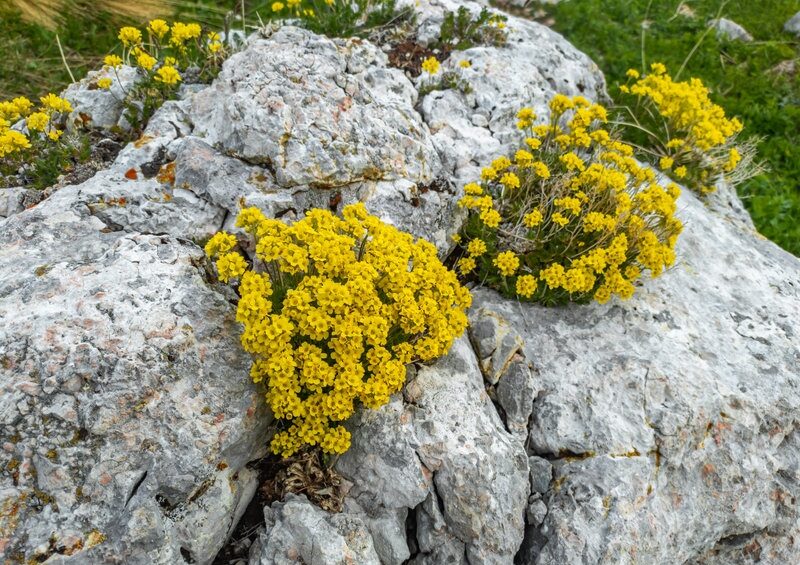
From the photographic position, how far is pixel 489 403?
4824mm

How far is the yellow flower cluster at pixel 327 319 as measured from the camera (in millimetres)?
3947

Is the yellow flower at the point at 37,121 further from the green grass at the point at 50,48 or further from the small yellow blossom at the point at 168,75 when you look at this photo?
the green grass at the point at 50,48

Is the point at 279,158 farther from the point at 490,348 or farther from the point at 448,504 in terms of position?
the point at 448,504

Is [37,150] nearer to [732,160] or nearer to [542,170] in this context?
[542,170]

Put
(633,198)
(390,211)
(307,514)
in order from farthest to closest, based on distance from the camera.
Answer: (633,198) → (390,211) → (307,514)

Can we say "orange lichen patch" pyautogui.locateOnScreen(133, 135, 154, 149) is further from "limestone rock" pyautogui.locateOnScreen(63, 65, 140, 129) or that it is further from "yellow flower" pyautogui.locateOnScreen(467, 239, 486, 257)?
"yellow flower" pyautogui.locateOnScreen(467, 239, 486, 257)

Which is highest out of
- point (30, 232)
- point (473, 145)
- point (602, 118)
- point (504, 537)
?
point (602, 118)

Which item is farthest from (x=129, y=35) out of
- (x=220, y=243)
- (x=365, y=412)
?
(x=365, y=412)

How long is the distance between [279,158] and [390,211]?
3.53 ft

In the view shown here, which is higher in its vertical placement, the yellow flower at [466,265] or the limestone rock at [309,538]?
the yellow flower at [466,265]

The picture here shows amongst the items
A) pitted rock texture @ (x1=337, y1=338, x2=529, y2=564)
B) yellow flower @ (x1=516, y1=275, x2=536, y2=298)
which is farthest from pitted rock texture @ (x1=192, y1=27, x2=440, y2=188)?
pitted rock texture @ (x1=337, y1=338, x2=529, y2=564)

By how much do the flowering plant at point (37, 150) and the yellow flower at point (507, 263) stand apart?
395 centimetres

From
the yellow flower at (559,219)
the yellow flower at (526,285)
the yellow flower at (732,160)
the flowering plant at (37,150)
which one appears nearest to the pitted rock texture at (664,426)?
the yellow flower at (526,285)

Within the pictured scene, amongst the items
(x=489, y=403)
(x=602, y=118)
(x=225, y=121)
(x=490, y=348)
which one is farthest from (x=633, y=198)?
(x=225, y=121)
